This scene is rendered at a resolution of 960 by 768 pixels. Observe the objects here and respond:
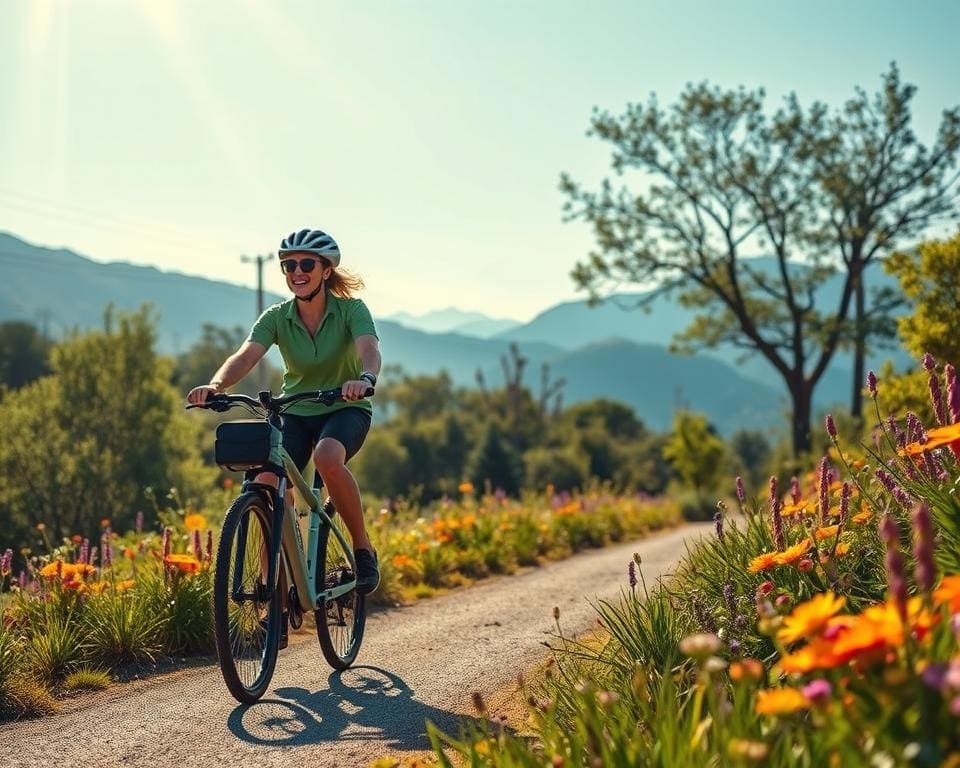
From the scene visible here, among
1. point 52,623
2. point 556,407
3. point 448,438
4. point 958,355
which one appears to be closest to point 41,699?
point 52,623

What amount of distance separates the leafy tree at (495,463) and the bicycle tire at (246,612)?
5649 cm

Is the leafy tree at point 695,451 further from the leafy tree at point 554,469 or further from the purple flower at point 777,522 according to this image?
the leafy tree at point 554,469

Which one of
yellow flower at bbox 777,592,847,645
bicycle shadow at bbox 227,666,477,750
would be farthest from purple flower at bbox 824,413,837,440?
bicycle shadow at bbox 227,666,477,750

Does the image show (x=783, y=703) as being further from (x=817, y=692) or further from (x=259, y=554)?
(x=259, y=554)

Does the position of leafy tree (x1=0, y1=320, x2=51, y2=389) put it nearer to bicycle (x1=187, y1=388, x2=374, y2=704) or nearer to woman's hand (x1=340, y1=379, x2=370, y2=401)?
bicycle (x1=187, y1=388, x2=374, y2=704)

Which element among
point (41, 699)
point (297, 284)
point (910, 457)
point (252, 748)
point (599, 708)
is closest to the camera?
point (599, 708)

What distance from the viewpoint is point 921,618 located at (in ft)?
6.33

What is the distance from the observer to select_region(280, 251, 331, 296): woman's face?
520cm

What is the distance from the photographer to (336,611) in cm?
545

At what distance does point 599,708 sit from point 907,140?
29.2 m

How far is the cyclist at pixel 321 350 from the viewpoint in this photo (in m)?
5.10

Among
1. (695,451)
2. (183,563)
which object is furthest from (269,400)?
(695,451)

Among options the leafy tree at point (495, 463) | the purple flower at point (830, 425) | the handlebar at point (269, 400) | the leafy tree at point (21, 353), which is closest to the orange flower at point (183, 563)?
the handlebar at point (269, 400)

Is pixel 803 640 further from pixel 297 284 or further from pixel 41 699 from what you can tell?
pixel 41 699
